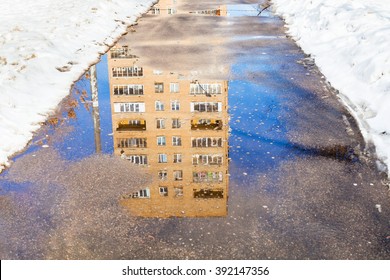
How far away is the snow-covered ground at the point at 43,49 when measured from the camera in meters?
9.71

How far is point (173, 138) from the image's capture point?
862cm

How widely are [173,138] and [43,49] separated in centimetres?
Answer: 778

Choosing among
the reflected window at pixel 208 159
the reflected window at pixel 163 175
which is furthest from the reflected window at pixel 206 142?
the reflected window at pixel 163 175

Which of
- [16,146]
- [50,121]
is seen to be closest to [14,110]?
[50,121]

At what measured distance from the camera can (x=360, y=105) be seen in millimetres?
9984

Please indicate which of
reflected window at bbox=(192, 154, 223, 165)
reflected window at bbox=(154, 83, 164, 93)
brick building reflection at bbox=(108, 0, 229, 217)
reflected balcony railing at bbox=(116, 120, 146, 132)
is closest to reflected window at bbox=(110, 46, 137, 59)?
brick building reflection at bbox=(108, 0, 229, 217)

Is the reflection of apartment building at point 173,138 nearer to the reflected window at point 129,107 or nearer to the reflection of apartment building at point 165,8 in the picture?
the reflected window at point 129,107

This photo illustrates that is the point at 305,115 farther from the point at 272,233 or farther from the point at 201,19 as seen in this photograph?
the point at 201,19

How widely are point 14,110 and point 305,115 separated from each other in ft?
19.7

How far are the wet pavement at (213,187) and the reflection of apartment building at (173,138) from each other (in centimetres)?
4

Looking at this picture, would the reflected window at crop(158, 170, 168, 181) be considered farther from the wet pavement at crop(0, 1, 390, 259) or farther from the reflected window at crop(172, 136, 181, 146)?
the reflected window at crop(172, 136, 181, 146)

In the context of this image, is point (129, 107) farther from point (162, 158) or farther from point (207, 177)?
point (207, 177)

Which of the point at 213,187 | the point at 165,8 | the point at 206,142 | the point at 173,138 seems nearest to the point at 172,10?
the point at 165,8

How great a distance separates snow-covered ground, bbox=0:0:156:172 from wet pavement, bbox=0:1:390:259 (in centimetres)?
49
